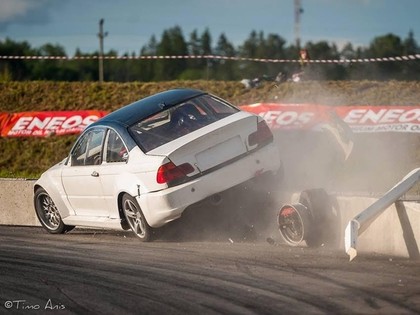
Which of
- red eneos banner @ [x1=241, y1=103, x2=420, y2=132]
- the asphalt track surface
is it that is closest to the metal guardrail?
the asphalt track surface

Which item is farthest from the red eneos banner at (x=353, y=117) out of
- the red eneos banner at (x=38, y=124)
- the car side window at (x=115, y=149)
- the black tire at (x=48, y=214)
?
the car side window at (x=115, y=149)

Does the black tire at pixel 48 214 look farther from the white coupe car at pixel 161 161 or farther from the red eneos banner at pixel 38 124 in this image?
the red eneos banner at pixel 38 124

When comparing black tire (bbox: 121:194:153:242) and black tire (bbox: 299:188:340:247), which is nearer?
black tire (bbox: 299:188:340:247)

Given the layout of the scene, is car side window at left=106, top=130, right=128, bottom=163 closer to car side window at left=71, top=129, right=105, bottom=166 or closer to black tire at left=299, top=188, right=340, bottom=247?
car side window at left=71, top=129, right=105, bottom=166

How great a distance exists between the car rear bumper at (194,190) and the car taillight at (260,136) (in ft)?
0.47

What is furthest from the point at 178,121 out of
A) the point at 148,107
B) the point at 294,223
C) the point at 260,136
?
the point at 294,223

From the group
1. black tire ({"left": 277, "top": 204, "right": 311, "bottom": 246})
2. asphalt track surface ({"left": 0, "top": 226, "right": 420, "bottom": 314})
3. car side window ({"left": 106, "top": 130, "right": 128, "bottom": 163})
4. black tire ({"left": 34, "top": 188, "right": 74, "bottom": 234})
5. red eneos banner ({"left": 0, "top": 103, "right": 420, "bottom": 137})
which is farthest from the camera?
red eneos banner ({"left": 0, "top": 103, "right": 420, "bottom": 137})

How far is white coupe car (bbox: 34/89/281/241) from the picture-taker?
11836 mm

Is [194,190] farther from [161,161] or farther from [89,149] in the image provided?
[89,149]

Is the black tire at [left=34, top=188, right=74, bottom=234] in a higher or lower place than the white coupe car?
lower

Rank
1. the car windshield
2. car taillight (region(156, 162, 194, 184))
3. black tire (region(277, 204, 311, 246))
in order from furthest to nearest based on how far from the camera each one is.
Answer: the car windshield
car taillight (region(156, 162, 194, 184))
black tire (region(277, 204, 311, 246))

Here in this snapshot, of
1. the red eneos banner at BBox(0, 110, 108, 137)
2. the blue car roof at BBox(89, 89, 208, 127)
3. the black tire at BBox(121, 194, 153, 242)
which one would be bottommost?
the red eneos banner at BBox(0, 110, 108, 137)

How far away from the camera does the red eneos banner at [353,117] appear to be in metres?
20.3

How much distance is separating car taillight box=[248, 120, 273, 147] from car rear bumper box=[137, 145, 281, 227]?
5.6 inches
